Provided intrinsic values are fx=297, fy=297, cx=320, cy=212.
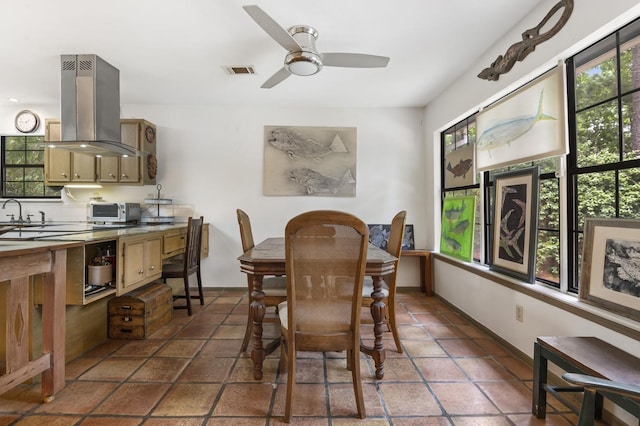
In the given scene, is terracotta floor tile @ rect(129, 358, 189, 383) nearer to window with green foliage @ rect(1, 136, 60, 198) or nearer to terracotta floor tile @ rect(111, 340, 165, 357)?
terracotta floor tile @ rect(111, 340, 165, 357)

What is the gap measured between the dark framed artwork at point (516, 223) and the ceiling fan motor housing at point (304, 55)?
5.95 feet

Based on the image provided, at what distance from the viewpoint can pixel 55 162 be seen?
3814mm

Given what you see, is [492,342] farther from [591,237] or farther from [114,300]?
[114,300]

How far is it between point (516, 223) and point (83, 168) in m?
4.87

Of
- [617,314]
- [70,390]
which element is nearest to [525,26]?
[617,314]

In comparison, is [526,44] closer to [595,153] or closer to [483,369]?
[595,153]

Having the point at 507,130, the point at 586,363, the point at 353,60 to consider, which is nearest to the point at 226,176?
the point at 353,60

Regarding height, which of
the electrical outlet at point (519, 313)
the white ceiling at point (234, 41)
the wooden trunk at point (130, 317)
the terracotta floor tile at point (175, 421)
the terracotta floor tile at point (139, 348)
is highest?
the white ceiling at point (234, 41)

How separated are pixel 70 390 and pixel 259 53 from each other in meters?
2.90

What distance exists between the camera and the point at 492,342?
2533mm

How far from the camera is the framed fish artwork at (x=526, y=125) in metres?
1.99

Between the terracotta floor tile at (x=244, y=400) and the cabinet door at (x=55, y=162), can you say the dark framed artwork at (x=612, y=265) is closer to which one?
the terracotta floor tile at (x=244, y=400)

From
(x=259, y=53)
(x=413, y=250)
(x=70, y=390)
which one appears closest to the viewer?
(x=70, y=390)

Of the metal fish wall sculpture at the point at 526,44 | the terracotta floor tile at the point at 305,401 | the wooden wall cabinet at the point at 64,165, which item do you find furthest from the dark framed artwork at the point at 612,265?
the wooden wall cabinet at the point at 64,165
